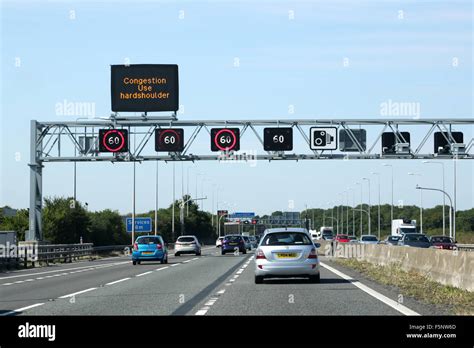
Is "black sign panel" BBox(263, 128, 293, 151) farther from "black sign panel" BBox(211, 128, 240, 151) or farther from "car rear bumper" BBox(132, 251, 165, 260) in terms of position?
"car rear bumper" BBox(132, 251, 165, 260)

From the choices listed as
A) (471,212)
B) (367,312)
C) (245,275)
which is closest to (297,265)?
(245,275)

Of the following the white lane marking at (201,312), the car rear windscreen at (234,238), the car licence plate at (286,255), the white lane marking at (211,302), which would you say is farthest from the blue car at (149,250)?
the white lane marking at (201,312)

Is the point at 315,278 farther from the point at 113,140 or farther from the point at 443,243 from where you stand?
the point at 443,243

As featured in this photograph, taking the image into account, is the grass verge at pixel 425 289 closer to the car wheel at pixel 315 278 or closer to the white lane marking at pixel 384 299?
the white lane marking at pixel 384 299

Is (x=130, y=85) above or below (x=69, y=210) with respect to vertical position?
above

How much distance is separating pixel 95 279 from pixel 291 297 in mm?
11530

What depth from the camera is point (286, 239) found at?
2541 cm

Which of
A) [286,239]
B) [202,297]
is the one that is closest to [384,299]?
[202,297]

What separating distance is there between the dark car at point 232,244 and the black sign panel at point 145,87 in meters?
18.1

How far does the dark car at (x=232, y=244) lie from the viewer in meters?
63.7

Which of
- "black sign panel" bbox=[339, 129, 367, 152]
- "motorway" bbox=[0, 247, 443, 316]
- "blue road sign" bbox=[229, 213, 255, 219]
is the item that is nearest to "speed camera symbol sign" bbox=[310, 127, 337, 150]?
"black sign panel" bbox=[339, 129, 367, 152]

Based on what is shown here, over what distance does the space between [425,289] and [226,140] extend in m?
29.3

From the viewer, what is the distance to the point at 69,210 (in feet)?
249
